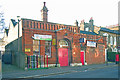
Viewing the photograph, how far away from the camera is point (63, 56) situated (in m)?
19.0

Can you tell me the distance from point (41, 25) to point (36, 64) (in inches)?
193

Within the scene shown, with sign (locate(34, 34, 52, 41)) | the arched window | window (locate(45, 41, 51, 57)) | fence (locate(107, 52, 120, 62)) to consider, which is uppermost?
sign (locate(34, 34, 52, 41))

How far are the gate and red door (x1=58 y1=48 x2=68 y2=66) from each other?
7.58ft

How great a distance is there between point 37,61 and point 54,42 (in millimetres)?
3476

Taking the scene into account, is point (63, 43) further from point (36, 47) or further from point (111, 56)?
point (111, 56)

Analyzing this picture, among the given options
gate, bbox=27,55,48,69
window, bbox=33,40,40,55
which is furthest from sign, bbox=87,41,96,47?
window, bbox=33,40,40,55

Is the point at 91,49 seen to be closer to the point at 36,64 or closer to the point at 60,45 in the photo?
the point at 60,45

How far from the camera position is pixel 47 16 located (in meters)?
18.3

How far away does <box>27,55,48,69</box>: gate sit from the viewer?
51.9ft

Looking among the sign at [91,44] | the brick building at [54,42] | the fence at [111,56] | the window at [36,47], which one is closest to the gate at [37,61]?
the brick building at [54,42]

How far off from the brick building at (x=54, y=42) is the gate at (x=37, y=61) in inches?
19.8

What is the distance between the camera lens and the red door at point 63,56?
1872 cm

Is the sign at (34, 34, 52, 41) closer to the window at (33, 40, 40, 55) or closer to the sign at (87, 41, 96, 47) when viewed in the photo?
the window at (33, 40, 40, 55)

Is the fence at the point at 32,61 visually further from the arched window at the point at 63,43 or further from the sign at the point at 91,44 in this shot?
the sign at the point at 91,44
